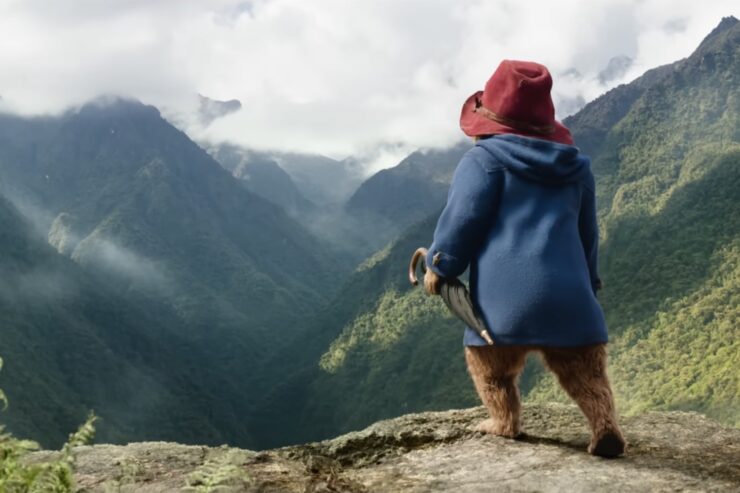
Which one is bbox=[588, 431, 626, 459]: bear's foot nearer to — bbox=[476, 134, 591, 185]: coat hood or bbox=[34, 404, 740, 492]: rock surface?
bbox=[34, 404, 740, 492]: rock surface

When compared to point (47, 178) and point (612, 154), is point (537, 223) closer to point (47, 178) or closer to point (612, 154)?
point (612, 154)

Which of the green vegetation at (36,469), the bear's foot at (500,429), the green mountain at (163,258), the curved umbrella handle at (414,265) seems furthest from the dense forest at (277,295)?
the green vegetation at (36,469)

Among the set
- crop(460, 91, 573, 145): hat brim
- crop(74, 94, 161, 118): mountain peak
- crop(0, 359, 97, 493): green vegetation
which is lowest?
crop(0, 359, 97, 493): green vegetation

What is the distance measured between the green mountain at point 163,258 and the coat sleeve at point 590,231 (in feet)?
208

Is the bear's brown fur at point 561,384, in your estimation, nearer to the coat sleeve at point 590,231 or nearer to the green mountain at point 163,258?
the coat sleeve at point 590,231

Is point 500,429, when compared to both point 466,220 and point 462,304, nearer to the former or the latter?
point 462,304

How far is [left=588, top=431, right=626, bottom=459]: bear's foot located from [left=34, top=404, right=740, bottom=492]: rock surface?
39mm

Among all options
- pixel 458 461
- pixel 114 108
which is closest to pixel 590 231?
pixel 458 461

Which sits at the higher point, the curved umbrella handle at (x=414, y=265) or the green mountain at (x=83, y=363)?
the green mountain at (x=83, y=363)

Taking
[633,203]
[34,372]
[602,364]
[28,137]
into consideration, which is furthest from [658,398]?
[28,137]

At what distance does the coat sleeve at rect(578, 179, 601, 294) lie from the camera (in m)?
3.27

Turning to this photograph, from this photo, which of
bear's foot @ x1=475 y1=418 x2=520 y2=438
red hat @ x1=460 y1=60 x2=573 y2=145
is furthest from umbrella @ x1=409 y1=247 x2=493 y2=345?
red hat @ x1=460 y1=60 x2=573 y2=145

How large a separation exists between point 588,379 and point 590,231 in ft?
2.42

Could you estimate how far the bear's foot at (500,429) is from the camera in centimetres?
324
